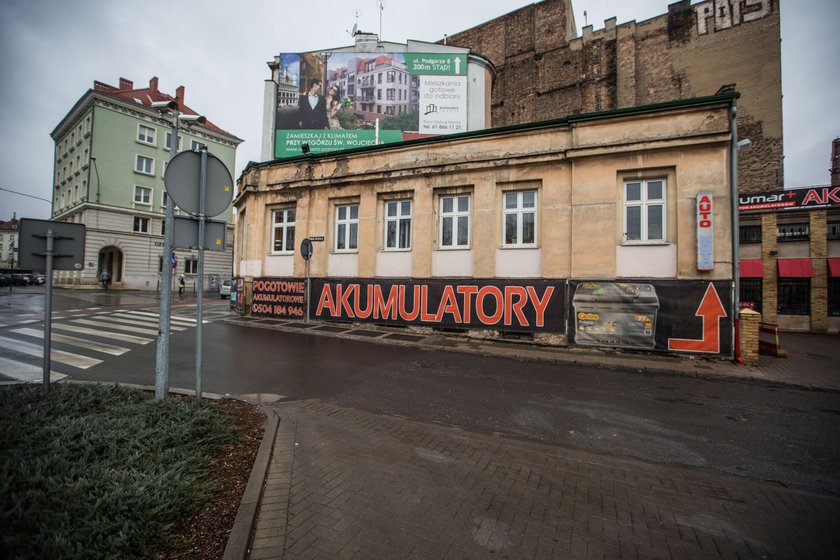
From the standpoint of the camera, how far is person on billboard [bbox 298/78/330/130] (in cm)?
2069

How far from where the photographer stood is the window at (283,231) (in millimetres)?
15938

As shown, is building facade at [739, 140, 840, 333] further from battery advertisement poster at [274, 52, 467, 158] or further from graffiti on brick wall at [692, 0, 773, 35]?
battery advertisement poster at [274, 52, 467, 158]

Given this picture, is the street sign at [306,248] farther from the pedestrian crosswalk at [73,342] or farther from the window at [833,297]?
the window at [833,297]

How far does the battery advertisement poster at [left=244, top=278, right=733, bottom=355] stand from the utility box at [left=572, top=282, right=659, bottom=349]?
2 cm

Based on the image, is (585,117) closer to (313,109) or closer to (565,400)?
(565,400)

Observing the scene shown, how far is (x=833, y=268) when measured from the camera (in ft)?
57.3

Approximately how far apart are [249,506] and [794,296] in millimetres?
25676

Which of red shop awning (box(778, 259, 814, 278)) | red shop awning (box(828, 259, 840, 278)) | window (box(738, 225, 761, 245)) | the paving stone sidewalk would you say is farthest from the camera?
window (box(738, 225, 761, 245))

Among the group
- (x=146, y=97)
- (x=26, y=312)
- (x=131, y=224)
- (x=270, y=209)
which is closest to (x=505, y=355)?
(x=270, y=209)

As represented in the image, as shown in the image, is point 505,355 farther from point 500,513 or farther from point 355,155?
point 355,155

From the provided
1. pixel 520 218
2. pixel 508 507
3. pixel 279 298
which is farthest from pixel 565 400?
pixel 279 298

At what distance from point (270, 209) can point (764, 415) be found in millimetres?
16996

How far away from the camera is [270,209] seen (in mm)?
16406

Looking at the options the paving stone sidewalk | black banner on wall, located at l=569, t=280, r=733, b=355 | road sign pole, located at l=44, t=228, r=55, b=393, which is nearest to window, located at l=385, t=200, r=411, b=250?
black banner on wall, located at l=569, t=280, r=733, b=355
